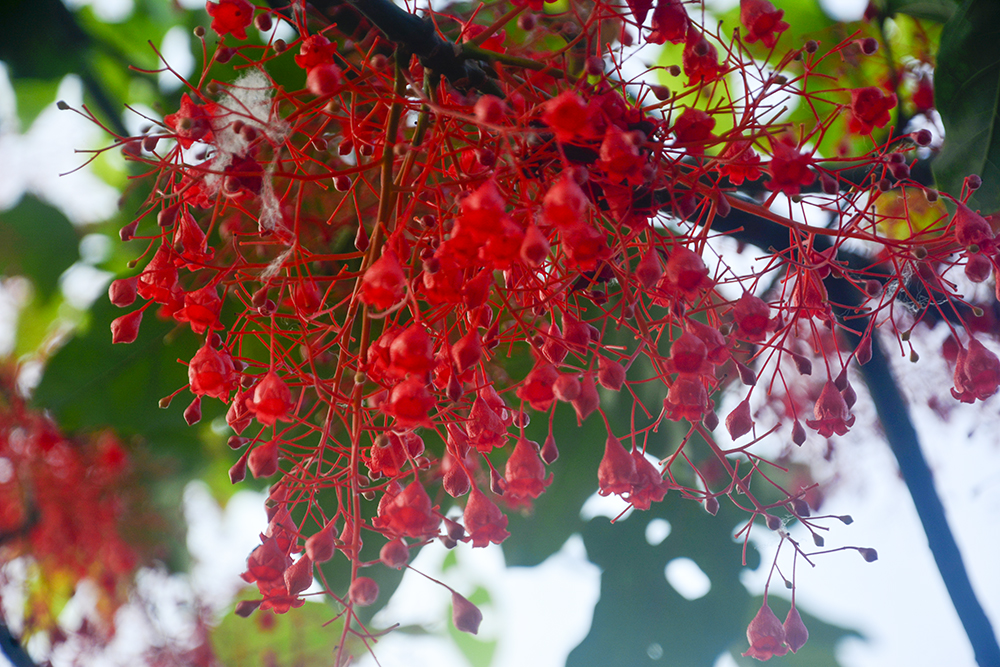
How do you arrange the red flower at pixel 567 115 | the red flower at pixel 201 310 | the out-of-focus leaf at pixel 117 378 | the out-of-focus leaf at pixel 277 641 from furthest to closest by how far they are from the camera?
1. the out-of-focus leaf at pixel 277 641
2. the out-of-focus leaf at pixel 117 378
3. the red flower at pixel 201 310
4. the red flower at pixel 567 115

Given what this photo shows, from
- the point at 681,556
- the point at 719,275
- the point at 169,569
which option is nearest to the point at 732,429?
the point at 719,275

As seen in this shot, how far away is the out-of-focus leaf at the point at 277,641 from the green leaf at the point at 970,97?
1.19 metres

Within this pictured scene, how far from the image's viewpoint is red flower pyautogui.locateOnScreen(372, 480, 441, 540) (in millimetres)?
388

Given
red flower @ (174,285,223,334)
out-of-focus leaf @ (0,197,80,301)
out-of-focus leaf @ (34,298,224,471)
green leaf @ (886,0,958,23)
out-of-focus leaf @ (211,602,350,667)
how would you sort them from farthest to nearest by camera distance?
out-of-focus leaf @ (211,602,350,667) → out-of-focus leaf @ (0,197,80,301) → out-of-focus leaf @ (34,298,224,471) → green leaf @ (886,0,958,23) → red flower @ (174,285,223,334)

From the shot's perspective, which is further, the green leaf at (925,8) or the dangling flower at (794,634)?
the green leaf at (925,8)

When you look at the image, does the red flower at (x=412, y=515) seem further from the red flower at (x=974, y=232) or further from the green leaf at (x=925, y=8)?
the green leaf at (x=925, y=8)

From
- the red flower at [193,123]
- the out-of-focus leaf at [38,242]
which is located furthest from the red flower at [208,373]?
the out-of-focus leaf at [38,242]

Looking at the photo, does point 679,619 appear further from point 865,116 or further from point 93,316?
point 93,316

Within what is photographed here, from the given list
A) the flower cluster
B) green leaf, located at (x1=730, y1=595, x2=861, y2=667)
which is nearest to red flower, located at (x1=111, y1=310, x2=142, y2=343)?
the flower cluster

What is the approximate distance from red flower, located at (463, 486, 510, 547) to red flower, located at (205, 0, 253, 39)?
30 centimetres

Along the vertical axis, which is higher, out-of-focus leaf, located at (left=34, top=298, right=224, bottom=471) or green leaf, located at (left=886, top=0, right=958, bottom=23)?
green leaf, located at (left=886, top=0, right=958, bottom=23)

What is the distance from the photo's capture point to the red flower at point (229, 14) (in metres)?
0.39

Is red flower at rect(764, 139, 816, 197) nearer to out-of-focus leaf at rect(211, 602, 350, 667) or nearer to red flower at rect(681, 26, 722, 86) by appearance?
red flower at rect(681, 26, 722, 86)

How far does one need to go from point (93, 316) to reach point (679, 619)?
0.73 metres
